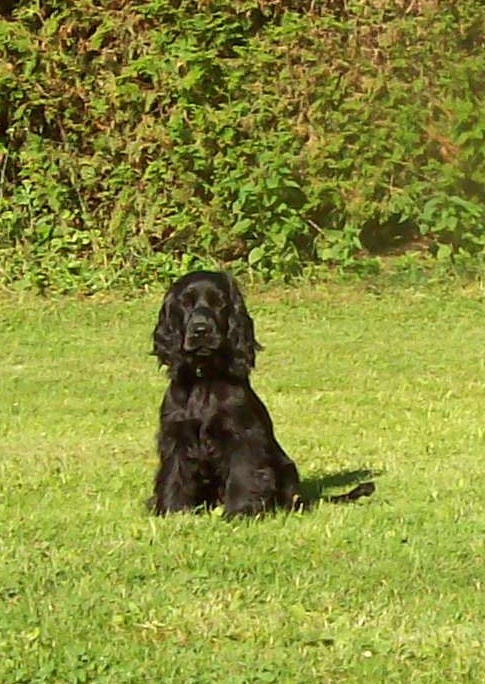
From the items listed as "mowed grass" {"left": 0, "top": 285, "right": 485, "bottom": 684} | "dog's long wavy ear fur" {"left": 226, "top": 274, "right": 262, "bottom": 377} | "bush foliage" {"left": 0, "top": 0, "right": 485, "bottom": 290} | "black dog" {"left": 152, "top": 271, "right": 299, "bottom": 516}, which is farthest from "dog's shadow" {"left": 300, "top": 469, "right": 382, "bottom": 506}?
"bush foliage" {"left": 0, "top": 0, "right": 485, "bottom": 290}

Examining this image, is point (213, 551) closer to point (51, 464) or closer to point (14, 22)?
point (51, 464)

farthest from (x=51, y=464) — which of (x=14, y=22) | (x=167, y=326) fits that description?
(x=14, y=22)

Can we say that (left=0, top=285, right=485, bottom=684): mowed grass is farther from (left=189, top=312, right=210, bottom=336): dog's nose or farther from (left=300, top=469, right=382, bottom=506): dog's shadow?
(left=189, top=312, right=210, bottom=336): dog's nose

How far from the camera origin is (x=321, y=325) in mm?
12711

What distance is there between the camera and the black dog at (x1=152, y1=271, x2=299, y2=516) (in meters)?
6.87

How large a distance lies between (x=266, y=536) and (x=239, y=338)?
91cm

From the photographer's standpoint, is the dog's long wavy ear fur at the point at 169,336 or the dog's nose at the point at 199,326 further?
the dog's long wavy ear fur at the point at 169,336

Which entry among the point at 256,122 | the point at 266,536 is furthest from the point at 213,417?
the point at 256,122

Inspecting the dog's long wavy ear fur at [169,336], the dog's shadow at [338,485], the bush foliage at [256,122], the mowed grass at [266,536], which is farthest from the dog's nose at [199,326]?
the bush foliage at [256,122]

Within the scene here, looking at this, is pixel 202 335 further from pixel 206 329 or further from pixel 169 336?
pixel 169 336

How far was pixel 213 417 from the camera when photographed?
6.91 metres

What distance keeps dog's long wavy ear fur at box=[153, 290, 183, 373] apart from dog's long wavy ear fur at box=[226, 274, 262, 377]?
215 mm

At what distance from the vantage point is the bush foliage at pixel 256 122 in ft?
44.5

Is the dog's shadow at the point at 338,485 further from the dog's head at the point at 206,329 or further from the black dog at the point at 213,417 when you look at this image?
the dog's head at the point at 206,329
